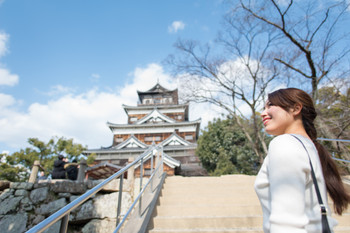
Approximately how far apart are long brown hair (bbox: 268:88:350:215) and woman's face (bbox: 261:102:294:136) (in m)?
0.02

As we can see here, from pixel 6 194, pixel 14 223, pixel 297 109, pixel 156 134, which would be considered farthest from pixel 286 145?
pixel 156 134

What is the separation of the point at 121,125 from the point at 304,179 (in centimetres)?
2368

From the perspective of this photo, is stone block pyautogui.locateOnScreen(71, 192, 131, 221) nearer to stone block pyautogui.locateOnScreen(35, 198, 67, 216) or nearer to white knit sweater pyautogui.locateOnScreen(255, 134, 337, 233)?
stone block pyautogui.locateOnScreen(35, 198, 67, 216)

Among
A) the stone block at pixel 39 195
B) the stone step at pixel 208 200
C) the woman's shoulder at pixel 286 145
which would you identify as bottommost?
the stone step at pixel 208 200

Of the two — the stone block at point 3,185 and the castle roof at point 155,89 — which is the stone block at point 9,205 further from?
the castle roof at point 155,89

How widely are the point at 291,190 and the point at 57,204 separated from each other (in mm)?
6193

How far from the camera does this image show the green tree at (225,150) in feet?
37.4

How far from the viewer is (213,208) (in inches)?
120

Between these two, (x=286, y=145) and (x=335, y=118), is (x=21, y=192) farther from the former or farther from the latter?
(x=335, y=118)

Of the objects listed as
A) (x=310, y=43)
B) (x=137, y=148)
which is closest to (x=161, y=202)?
(x=310, y=43)

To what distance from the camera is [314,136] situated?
959 millimetres

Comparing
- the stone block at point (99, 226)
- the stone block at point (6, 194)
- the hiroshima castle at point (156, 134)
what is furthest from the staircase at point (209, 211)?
the hiroshima castle at point (156, 134)

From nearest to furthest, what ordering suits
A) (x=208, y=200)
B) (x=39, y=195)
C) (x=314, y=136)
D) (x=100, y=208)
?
(x=314, y=136) < (x=208, y=200) < (x=100, y=208) < (x=39, y=195)

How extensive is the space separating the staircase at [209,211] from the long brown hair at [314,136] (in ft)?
6.41
